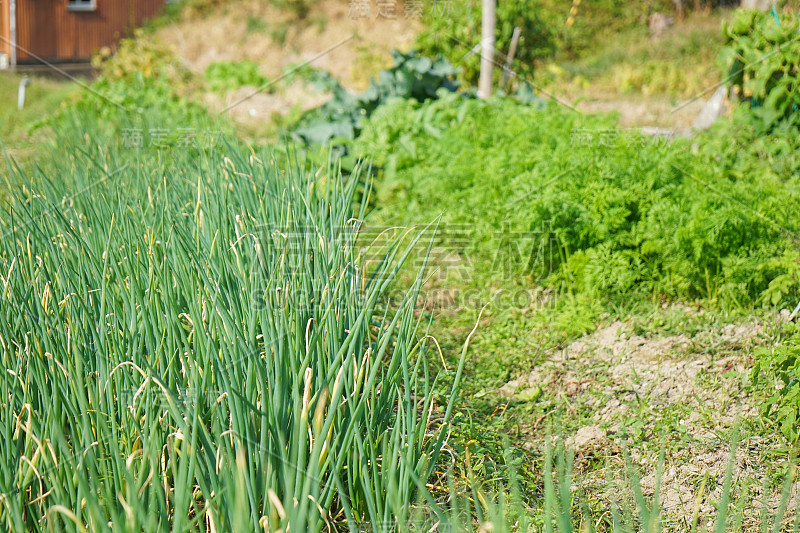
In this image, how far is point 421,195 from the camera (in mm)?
3949

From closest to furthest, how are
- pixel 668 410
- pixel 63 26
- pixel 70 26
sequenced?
pixel 668 410 < pixel 63 26 < pixel 70 26

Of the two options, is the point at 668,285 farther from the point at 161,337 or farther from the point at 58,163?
the point at 58,163

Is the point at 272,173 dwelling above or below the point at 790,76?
below

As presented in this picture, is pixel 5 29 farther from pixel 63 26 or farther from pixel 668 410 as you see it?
pixel 668 410

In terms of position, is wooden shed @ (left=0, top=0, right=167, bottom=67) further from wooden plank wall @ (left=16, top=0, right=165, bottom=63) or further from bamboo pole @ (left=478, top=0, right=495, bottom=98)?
bamboo pole @ (left=478, top=0, right=495, bottom=98)

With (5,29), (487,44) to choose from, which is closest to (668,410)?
(487,44)

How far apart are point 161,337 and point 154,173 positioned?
142 centimetres

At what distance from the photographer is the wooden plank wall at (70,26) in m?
13.7

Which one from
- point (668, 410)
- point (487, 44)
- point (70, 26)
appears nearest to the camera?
point (668, 410)

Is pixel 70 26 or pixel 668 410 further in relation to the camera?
pixel 70 26

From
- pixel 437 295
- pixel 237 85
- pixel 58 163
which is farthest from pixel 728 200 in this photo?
pixel 237 85

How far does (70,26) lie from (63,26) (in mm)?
152

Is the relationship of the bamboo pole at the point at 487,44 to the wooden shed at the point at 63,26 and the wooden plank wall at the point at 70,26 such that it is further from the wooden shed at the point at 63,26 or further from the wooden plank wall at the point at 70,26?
the wooden shed at the point at 63,26

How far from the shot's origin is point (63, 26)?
46.9ft
